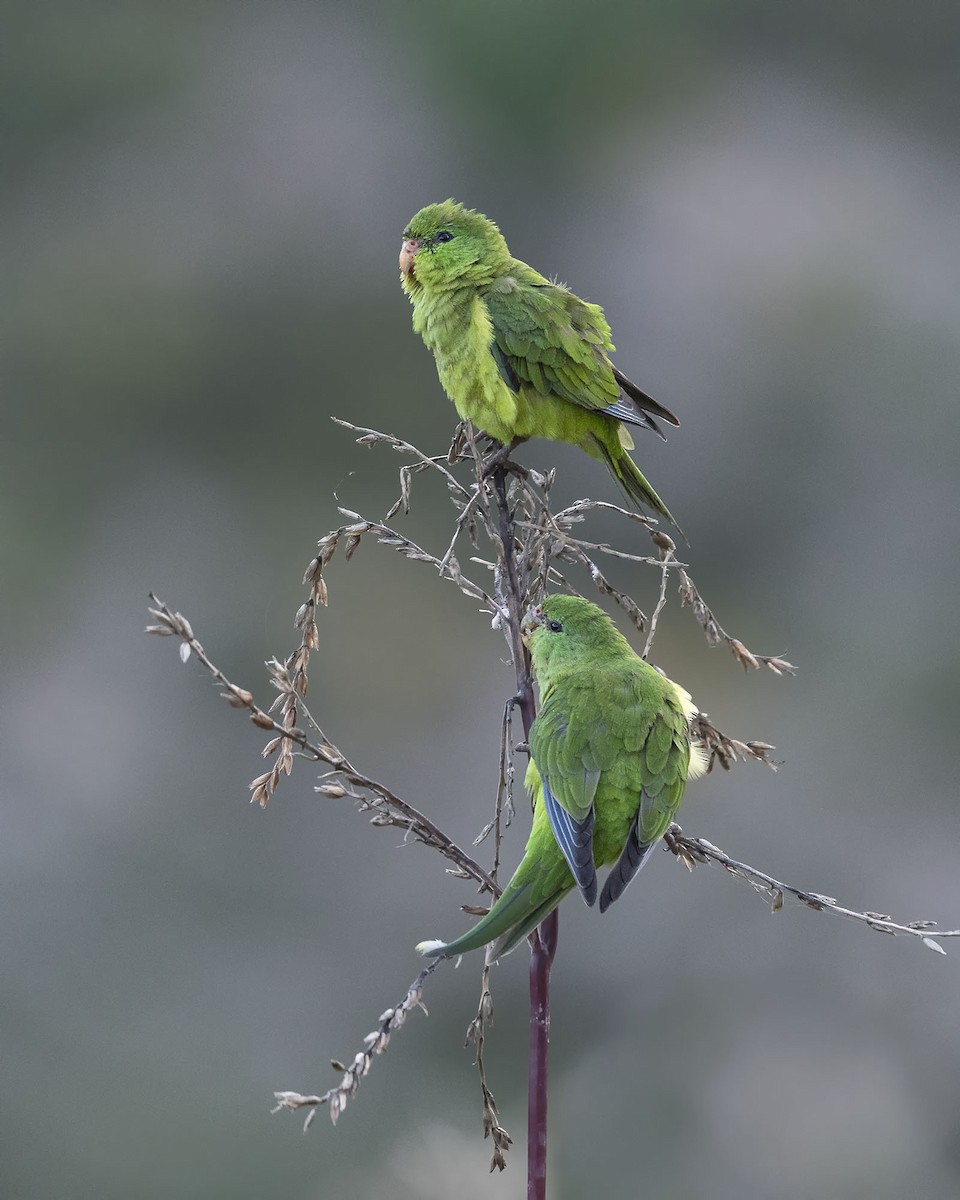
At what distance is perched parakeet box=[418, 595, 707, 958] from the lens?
1.84 m

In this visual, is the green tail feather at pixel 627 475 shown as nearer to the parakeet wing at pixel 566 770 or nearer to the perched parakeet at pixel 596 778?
the perched parakeet at pixel 596 778

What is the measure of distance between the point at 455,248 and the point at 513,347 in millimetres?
328

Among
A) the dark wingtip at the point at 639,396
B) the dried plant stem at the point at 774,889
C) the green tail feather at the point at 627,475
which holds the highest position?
the dark wingtip at the point at 639,396

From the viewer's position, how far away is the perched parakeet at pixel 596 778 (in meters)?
1.84

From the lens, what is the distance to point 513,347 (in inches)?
107

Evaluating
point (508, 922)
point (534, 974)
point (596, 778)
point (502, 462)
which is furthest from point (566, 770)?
point (502, 462)

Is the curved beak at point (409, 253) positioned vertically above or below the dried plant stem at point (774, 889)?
above

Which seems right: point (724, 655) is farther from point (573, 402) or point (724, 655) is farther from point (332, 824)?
point (573, 402)

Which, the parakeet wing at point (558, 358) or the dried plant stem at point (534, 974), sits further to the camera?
the parakeet wing at point (558, 358)

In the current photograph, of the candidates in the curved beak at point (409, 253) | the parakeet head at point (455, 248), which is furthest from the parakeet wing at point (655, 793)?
the curved beak at point (409, 253)

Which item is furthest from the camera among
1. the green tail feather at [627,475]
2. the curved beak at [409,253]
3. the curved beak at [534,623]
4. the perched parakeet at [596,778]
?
the curved beak at [409,253]

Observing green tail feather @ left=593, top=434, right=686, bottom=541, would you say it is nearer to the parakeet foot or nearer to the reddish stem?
the parakeet foot

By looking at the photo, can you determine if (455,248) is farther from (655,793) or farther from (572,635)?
(655,793)

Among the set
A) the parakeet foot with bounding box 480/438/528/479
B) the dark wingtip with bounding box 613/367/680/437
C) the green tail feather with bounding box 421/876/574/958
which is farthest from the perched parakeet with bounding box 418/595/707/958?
the dark wingtip with bounding box 613/367/680/437
